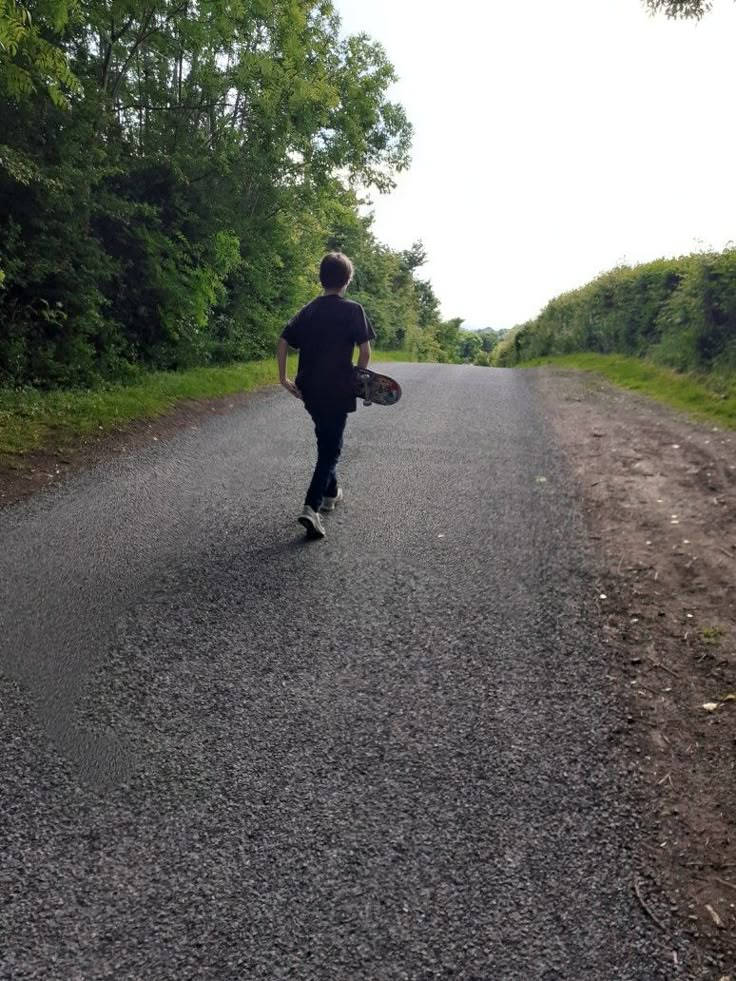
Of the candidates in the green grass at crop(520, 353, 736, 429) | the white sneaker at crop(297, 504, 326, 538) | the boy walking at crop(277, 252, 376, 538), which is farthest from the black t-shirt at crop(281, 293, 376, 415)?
the green grass at crop(520, 353, 736, 429)

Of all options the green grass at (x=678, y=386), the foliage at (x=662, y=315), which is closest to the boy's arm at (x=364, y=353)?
the green grass at (x=678, y=386)

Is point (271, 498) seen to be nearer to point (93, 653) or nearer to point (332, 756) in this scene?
point (93, 653)

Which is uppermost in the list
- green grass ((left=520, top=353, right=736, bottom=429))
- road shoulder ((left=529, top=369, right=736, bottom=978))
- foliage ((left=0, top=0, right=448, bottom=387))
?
foliage ((left=0, top=0, right=448, bottom=387))

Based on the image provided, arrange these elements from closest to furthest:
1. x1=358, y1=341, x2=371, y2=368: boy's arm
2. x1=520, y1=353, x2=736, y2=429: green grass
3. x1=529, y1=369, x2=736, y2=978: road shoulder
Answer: x1=529, y1=369, x2=736, y2=978: road shoulder < x1=358, y1=341, x2=371, y2=368: boy's arm < x1=520, y1=353, x2=736, y2=429: green grass

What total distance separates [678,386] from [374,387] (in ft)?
31.7

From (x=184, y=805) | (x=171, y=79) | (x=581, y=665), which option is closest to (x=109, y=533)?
(x=184, y=805)

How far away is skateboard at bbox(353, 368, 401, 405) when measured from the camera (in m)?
5.16

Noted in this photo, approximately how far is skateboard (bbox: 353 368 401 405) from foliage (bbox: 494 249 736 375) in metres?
8.78

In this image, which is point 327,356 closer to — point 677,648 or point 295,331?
point 295,331

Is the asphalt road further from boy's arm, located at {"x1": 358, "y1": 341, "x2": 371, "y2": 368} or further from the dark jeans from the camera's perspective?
boy's arm, located at {"x1": 358, "y1": 341, "x2": 371, "y2": 368}

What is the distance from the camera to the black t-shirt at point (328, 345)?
5027mm

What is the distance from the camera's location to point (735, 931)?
6.96 feet

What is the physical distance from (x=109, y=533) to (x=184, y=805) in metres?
3.00

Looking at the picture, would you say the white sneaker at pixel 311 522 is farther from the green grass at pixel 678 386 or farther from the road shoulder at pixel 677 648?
the green grass at pixel 678 386
